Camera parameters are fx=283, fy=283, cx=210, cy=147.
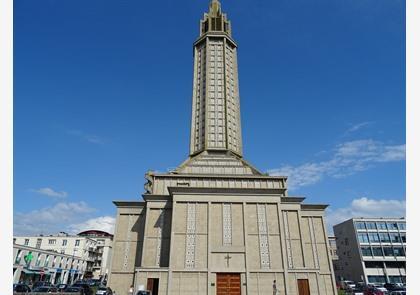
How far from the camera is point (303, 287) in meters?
30.0

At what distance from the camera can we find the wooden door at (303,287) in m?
29.8

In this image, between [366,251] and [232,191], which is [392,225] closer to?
[366,251]

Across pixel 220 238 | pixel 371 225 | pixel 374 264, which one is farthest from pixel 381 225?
pixel 220 238

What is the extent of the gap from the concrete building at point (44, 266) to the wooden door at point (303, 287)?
4759 cm

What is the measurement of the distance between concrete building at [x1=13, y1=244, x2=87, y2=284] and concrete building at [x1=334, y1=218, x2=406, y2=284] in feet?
215

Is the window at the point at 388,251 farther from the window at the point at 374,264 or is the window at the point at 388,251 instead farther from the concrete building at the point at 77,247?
the concrete building at the point at 77,247

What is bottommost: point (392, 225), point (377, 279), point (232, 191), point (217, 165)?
point (377, 279)

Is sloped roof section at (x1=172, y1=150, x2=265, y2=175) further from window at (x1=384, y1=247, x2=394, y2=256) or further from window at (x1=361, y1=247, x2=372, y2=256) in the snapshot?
window at (x1=384, y1=247, x2=394, y2=256)

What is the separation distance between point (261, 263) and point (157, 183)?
55.9 ft

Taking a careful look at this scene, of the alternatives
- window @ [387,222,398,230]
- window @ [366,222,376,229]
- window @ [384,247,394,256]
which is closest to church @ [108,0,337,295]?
window @ [366,222,376,229]

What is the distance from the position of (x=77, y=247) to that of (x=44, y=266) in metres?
14.2

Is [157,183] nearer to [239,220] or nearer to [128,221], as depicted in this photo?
[128,221]
